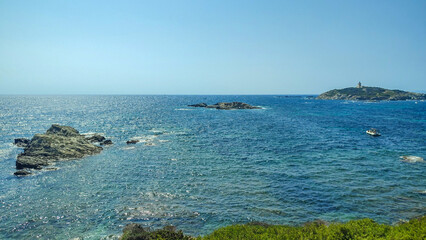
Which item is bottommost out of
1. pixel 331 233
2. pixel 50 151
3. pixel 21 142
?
pixel 21 142

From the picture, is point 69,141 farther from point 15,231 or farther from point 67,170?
point 15,231

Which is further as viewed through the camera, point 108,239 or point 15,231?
point 15,231

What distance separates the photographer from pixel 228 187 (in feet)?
119

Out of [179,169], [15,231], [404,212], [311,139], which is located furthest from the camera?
[311,139]

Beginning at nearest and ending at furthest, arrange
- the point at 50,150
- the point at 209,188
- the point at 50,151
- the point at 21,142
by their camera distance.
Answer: the point at 209,188 → the point at 50,151 → the point at 50,150 → the point at 21,142

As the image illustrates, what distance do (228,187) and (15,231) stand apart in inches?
999

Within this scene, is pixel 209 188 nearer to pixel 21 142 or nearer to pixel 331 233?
pixel 331 233

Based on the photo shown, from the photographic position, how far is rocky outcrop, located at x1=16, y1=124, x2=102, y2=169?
156 ft

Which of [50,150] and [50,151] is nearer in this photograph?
[50,151]

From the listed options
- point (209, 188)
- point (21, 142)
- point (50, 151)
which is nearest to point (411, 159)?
point (209, 188)

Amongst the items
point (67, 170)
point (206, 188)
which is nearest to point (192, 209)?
point (206, 188)

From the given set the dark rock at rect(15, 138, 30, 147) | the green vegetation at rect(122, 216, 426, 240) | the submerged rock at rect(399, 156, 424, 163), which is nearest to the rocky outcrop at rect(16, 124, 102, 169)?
the dark rock at rect(15, 138, 30, 147)

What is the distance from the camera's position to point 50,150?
53.7 metres

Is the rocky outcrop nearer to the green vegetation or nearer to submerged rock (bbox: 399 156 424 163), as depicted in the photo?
the green vegetation
